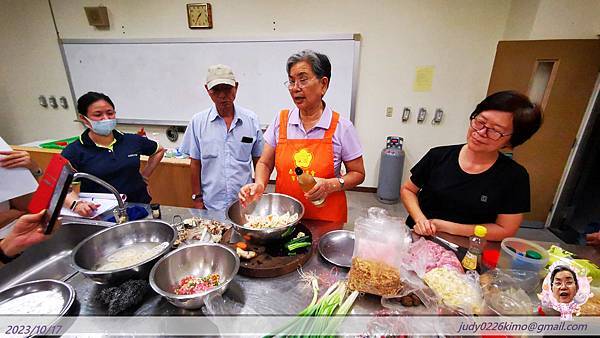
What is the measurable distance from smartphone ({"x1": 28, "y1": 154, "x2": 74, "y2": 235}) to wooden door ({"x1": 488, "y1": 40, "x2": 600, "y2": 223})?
169 inches

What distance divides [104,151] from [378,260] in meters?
2.01

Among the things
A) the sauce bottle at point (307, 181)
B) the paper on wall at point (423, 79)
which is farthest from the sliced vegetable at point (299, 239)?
the paper on wall at point (423, 79)

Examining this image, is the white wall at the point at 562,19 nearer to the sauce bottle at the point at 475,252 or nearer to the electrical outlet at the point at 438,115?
the electrical outlet at the point at 438,115

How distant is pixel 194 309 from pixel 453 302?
94cm

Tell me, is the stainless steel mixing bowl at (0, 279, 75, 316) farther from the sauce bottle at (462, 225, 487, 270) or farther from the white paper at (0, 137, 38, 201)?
the sauce bottle at (462, 225, 487, 270)

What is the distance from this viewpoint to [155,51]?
411 centimetres

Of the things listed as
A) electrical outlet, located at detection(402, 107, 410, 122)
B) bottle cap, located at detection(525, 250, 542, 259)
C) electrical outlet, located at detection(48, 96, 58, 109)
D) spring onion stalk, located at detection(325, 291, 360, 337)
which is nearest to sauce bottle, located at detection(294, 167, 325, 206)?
spring onion stalk, located at detection(325, 291, 360, 337)

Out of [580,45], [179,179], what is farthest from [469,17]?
[179,179]

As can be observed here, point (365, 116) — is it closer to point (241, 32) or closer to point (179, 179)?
point (241, 32)

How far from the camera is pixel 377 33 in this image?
3617 mm

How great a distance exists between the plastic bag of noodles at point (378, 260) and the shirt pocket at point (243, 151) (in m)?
1.35

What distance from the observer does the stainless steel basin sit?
3.93 ft

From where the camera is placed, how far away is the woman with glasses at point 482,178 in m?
1.22

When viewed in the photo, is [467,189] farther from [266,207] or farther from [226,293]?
[226,293]
